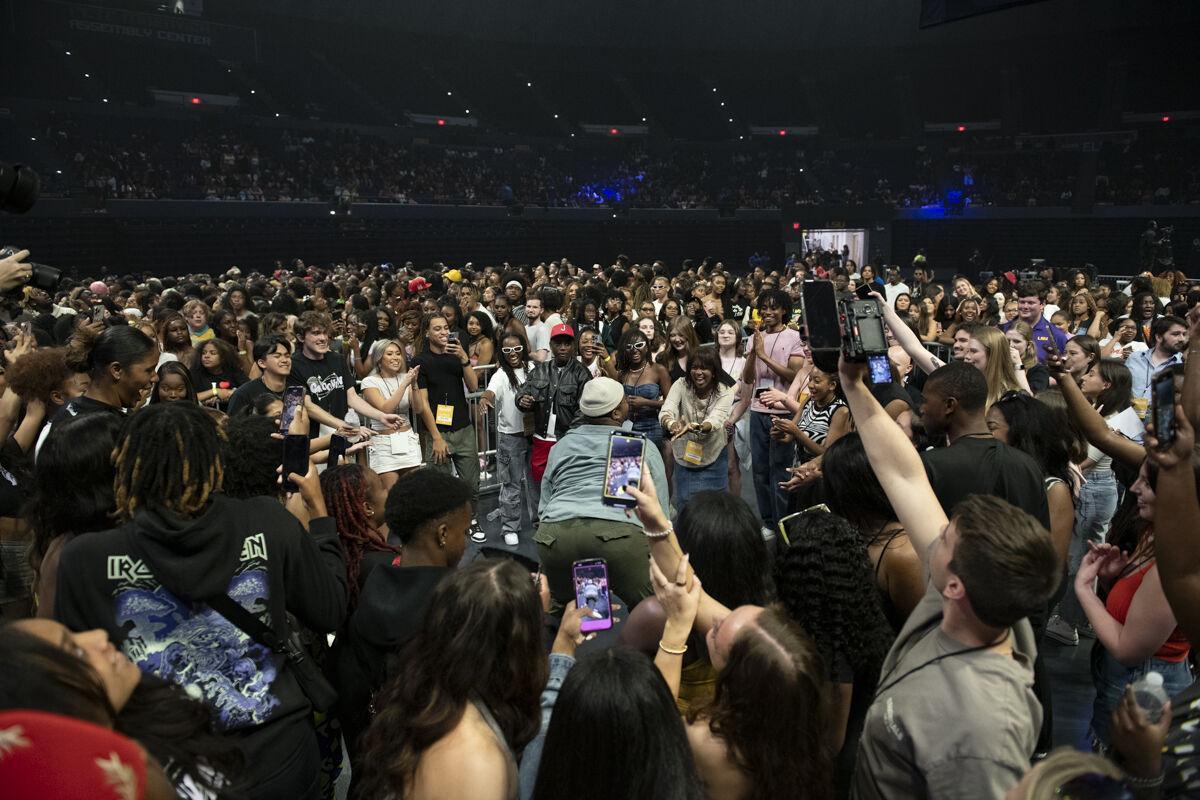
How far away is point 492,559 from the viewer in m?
2.29

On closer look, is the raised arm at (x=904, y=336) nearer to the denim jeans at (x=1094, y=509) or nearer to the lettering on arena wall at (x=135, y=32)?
the denim jeans at (x=1094, y=509)

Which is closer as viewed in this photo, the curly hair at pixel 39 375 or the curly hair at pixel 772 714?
the curly hair at pixel 772 714

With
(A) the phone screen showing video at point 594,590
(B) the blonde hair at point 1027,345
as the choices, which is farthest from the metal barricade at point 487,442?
(A) the phone screen showing video at point 594,590

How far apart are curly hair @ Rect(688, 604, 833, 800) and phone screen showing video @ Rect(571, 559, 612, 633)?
724mm

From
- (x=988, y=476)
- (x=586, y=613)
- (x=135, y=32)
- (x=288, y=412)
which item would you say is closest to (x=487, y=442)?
(x=288, y=412)

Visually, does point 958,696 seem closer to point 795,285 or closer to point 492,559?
Answer: point 492,559

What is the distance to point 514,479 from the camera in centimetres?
693

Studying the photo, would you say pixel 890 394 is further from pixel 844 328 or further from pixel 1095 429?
pixel 844 328

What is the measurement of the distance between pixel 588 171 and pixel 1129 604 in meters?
34.1

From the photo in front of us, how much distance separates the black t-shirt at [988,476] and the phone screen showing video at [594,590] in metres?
Answer: 1.54

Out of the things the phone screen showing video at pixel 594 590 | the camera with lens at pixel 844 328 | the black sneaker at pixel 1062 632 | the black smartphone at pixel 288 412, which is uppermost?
the camera with lens at pixel 844 328

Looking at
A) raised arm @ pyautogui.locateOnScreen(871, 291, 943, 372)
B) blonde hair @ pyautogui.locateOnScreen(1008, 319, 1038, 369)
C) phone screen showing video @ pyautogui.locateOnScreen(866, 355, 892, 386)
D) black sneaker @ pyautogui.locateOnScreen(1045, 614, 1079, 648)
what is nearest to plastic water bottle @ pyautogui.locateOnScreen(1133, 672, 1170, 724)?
phone screen showing video @ pyautogui.locateOnScreen(866, 355, 892, 386)

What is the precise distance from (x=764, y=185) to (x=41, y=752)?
35.5 meters

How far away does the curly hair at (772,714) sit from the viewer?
6.28ft
